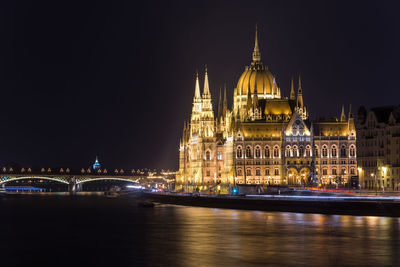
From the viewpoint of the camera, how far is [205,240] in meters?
85.2

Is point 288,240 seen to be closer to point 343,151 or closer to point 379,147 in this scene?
point 379,147

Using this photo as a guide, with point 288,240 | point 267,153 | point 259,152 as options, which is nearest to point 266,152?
point 267,153

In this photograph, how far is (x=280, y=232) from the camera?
91.3m

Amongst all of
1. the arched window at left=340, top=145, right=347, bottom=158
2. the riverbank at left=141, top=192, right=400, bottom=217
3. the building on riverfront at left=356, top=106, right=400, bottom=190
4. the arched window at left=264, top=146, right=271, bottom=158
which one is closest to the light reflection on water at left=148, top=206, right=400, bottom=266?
the riverbank at left=141, top=192, right=400, bottom=217

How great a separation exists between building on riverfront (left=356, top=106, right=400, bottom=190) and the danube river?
35608mm

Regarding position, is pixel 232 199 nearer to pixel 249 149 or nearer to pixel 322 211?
pixel 322 211

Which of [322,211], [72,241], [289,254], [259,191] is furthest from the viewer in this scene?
[259,191]

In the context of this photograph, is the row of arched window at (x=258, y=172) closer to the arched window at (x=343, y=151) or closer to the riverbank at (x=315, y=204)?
the arched window at (x=343, y=151)

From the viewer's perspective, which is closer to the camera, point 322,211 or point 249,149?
point 322,211

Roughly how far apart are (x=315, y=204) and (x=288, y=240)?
1412 inches

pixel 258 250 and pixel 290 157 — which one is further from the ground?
pixel 290 157

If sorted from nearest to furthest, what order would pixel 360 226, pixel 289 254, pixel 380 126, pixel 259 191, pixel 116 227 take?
pixel 289 254, pixel 360 226, pixel 116 227, pixel 380 126, pixel 259 191

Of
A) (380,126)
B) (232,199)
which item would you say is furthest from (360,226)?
(380,126)

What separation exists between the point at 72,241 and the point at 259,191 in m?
81.5
